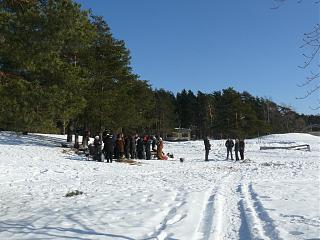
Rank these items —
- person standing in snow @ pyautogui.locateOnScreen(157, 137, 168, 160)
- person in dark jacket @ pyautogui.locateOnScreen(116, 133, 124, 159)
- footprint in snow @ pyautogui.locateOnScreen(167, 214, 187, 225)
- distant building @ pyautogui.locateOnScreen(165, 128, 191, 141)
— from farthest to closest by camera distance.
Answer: distant building @ pyautogui.locateOnScreen(165, 128, 191, 141) < person standing in snow @ pyautogui.locateOnScreen(157, 137, 168, 160) < person in dark jacket @ pyautogui.locateOnScreen(116, 133, 124, 159) < footprint in snow @ pyautogui.locateOnScreen(167, 214, 187, 225)

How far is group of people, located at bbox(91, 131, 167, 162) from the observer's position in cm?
2711

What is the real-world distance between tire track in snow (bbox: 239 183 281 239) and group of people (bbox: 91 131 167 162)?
15.5m

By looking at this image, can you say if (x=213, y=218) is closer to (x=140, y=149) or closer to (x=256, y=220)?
(x=256, y=220)

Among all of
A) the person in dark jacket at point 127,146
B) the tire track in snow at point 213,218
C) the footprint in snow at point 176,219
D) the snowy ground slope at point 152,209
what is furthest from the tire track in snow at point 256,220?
the person in dark jacket at point 127,146

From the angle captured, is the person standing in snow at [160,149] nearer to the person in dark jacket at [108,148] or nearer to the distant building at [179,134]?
the person in dark jacket at [108,148]

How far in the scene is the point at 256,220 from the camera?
9.09m

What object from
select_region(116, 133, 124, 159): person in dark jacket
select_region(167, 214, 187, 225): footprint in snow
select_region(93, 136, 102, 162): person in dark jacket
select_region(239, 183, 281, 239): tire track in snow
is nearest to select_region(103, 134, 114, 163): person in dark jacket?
select_region(93, 136, 102, 162): person in dark jacket

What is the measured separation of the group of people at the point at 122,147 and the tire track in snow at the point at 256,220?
15.5 m

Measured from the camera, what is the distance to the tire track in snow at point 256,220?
800cm

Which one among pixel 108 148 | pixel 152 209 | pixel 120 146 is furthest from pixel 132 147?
pixel 152 209

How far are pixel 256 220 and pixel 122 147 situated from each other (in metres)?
20.3

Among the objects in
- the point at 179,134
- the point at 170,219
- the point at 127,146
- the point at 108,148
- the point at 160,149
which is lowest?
the point at 170,219

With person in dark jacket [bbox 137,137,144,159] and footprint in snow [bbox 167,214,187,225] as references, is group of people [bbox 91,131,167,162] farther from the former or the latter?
footprint in snow [bbox 167,214,187,225]

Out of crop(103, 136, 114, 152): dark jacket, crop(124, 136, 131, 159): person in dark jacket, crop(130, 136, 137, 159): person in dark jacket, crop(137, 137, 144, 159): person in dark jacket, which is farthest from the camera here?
crop(137, 137, 144, 159): person in dark jacket
